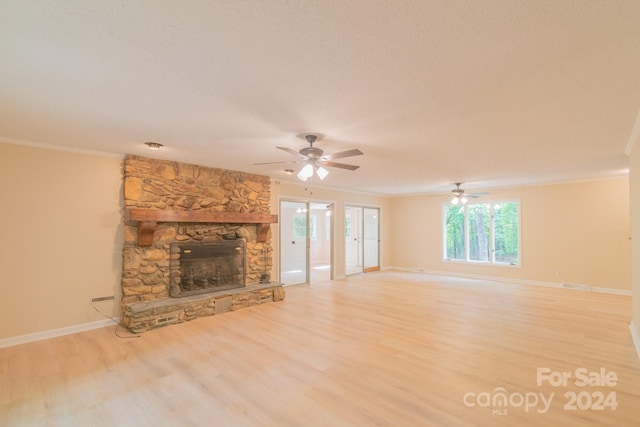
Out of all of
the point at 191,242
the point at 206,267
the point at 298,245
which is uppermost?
the point at 191,242

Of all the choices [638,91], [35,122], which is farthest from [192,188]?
[638,91]

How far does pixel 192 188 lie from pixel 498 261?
7.61m

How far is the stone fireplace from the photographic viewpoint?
13.9ft

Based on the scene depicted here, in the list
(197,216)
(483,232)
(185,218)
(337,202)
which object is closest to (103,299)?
(185,218)

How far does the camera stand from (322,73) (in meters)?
1.98

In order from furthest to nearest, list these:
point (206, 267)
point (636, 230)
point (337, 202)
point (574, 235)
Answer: point (337, 202) → point (574, 235) → point (206, 267) → point (636, 230)

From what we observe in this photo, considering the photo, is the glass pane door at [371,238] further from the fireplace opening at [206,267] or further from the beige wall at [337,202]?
the fireplace opening at [206,267]

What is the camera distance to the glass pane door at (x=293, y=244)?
283 inches

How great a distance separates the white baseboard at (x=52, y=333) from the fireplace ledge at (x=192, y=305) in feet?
1.07

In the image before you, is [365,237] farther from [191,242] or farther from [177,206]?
[177,206]

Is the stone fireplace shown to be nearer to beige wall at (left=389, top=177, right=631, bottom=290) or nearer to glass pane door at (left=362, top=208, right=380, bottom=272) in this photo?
glass pane door at (left=362, top=208, right=380, bottom=272)

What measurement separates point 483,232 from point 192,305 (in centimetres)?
739

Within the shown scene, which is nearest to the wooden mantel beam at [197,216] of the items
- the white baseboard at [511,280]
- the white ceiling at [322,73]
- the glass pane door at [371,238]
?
the white ceiling at [322,73]

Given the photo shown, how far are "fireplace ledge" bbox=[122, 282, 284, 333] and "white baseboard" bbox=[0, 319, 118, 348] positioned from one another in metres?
0.33
